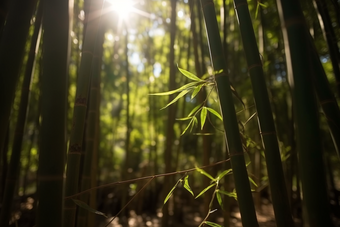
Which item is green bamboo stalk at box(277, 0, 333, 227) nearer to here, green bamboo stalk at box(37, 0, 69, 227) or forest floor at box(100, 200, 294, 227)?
green bamboo stalk at box(37, 0, 69, 227)

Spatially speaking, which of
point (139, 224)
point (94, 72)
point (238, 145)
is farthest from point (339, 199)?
point (94, 72)

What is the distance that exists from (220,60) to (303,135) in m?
0.32

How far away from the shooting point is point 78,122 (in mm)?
861

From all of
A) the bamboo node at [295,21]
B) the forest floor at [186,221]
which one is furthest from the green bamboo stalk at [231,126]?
the forest floor at [186,221]

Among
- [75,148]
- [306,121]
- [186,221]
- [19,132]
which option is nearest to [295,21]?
[306,121]

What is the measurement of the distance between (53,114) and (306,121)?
564 millimetres

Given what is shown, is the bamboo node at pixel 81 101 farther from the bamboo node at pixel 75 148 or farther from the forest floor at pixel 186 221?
the forest floor at pixel 186 221

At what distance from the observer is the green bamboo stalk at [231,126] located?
0.69 metres

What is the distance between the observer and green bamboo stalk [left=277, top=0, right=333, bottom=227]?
1.77ft

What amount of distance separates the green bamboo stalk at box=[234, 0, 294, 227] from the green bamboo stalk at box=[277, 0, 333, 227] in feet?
0.40

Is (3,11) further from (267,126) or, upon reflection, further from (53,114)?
(267,126)

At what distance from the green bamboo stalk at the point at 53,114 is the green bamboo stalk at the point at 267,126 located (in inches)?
19.4

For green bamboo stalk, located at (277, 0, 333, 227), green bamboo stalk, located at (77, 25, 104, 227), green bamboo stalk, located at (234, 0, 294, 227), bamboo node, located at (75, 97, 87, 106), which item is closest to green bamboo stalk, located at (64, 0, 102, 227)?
Result: bamboo node, located at (75, 97, 87, 106)

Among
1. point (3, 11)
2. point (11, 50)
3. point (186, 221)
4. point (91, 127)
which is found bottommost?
point (186, 221)
